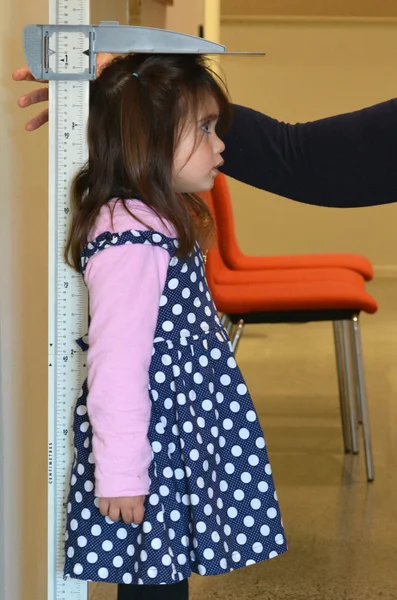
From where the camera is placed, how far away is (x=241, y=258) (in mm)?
3270

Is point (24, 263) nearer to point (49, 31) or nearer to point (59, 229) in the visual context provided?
point (59, 229)

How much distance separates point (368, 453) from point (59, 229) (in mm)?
1825

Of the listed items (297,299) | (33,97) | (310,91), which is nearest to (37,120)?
(33,97)

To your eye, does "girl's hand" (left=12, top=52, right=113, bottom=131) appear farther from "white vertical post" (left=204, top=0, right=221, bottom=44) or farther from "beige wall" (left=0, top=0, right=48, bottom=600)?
"white vertical post" (left=204, top=0, right=221, bottom=44)

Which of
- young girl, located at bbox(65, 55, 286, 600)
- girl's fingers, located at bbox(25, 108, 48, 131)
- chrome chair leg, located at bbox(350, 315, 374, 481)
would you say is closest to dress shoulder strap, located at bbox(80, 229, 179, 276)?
young girl, located at bbox(65, 55, 286, 600)

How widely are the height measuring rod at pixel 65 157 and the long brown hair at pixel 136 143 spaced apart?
0.08 feet

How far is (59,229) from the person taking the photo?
127cm

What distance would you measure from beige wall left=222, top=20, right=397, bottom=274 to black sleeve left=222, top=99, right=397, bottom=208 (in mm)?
5889

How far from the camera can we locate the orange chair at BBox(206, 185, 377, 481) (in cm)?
272

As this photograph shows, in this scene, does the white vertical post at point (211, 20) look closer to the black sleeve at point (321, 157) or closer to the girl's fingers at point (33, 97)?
the black sleeve at point (321, 157)

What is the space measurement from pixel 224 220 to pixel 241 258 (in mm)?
235

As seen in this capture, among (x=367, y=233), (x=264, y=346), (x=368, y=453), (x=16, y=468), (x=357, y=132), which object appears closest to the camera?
(x=16, y=468)

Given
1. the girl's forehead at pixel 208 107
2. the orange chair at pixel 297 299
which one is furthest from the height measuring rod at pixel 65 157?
the orange chair at pixel 297 299

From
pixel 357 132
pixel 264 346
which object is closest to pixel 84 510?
pixel 357 132
